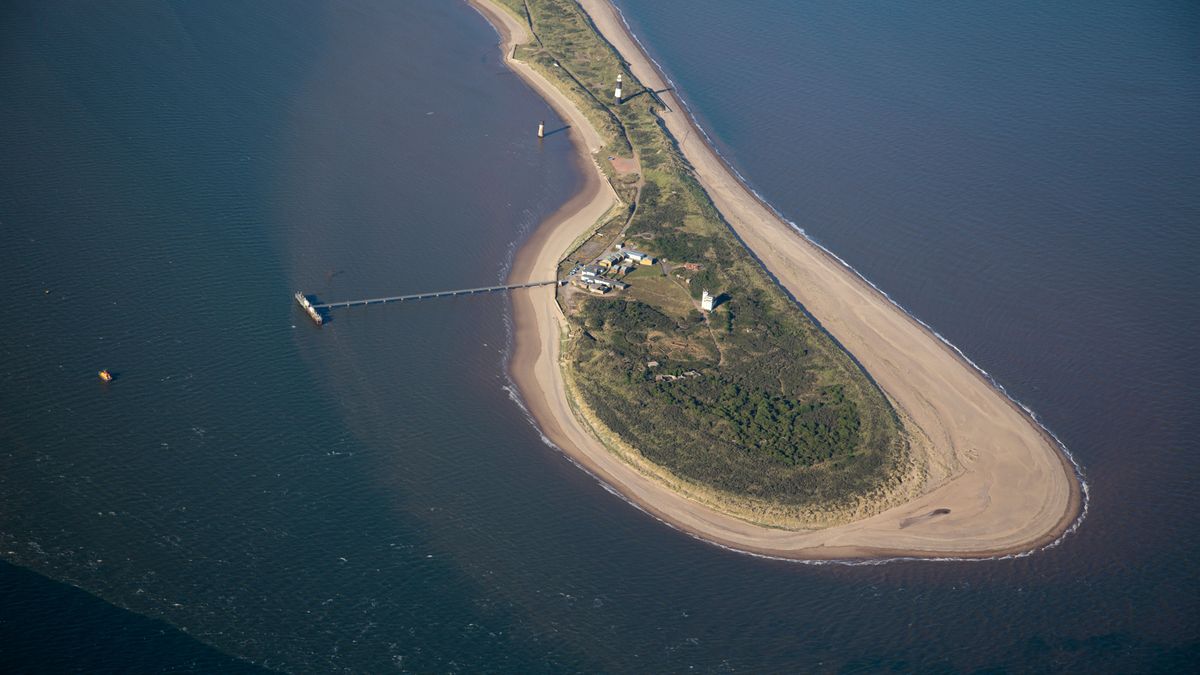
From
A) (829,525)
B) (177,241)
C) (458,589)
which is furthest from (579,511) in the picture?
(177,241)

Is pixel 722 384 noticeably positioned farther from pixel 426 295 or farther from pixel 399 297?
pixel 399 297

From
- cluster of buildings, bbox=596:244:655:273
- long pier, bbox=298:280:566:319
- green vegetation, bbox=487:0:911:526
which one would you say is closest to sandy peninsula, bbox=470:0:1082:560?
long pier, bbox=298:280:566:319

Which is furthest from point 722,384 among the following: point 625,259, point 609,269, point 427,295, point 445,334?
point 427,295

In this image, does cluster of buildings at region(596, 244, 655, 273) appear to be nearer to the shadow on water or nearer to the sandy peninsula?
the sandy peninsula

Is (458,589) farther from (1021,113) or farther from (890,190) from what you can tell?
(1021,113)

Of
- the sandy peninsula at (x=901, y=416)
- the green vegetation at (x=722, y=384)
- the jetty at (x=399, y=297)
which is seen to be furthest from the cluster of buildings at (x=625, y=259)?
the jetty at (x=399, y=297)
